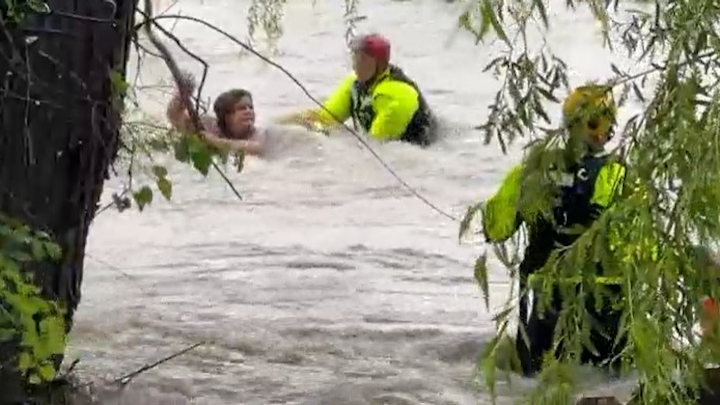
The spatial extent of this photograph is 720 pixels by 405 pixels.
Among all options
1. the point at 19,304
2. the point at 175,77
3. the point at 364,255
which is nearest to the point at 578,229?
the point at 19,304

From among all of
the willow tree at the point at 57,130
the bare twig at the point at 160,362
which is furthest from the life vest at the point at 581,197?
the bare twig at the point at 160,362

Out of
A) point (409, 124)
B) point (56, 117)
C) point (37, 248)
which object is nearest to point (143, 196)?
point (37, 248)

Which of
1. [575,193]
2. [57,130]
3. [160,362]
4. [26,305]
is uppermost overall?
[57,130]

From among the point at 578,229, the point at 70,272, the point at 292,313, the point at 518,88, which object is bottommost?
the point at 292,313

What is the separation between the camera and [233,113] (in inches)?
396

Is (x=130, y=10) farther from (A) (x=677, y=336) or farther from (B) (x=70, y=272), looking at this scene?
(A) (x=677, y=336)

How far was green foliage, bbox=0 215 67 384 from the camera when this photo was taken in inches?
135

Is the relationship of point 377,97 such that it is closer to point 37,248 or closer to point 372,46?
point 372,46

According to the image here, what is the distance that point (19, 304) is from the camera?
11.2 ft

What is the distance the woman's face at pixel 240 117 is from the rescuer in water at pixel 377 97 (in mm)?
576

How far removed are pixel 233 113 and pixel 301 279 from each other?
1.74 m

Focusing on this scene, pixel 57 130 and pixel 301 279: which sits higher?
pixel 57 130

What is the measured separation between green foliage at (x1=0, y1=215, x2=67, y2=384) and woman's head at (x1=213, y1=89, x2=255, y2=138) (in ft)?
20.4

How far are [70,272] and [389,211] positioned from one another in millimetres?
5894
